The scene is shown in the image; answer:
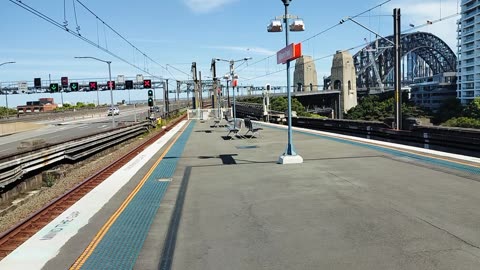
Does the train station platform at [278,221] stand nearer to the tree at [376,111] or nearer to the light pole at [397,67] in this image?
the light pole at [397,67]

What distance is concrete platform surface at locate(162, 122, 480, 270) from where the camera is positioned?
4750 millimetres

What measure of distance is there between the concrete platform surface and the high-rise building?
155004 mm

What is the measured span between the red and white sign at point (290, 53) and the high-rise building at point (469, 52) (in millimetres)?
153202

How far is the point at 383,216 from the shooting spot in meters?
6.24

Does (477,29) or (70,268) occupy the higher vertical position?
(477,29)

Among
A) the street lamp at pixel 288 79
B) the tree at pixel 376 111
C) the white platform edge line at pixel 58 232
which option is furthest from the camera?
the tree at pixel 376 111

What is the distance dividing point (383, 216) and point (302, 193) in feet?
6.68

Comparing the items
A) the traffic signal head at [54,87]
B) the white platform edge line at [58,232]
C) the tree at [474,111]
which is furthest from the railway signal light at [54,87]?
the tree at [474,111]

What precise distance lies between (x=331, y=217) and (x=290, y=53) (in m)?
6.19

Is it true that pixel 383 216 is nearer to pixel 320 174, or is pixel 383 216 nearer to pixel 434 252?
pixel 434 252

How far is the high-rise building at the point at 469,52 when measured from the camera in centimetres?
15050

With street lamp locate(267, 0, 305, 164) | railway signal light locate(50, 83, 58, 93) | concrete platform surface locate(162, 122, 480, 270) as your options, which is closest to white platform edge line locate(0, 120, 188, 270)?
concrete platform surface locate(162, 122, 480, 270)

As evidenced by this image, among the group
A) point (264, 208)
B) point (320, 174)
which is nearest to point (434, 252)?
point (264, 208)

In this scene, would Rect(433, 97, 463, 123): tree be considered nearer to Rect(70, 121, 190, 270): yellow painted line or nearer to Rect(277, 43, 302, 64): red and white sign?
Rect(277, 43, 302, 64): red and white sign
